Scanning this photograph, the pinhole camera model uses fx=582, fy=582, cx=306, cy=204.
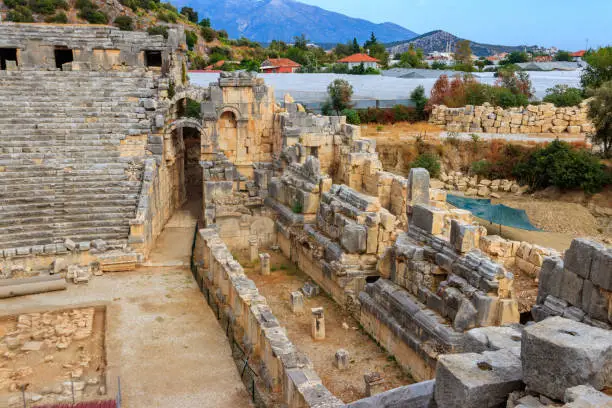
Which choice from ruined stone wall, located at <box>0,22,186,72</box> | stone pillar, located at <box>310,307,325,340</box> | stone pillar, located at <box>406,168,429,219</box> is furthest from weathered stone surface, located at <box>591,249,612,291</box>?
ruined stone wall, located at <box>0,22,186,72</box>

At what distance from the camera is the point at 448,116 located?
37219 millimetres

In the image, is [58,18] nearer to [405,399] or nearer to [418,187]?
[418,187]

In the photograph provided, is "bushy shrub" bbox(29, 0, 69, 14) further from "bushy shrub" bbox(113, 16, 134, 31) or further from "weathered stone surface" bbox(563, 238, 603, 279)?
"weathered stone surface" bbox(563, 238, 603, 279)

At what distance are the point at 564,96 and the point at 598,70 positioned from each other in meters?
4.84

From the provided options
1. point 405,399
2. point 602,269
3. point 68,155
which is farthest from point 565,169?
point 405,399

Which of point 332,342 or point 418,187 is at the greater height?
point 418,187

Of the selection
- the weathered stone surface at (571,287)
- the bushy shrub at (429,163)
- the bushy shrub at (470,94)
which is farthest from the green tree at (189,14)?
the weathered stone surface at (571,287)

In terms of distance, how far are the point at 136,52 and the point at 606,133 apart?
23.3 m

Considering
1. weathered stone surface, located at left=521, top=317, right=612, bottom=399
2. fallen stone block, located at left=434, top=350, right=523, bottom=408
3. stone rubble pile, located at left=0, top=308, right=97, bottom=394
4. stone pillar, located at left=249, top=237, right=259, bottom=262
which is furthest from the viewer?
stone pillar, located at left=249, top=237, right=259, bottom=262

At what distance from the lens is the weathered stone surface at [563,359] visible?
14.3 feet

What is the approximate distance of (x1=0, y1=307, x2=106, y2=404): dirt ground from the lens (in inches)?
351

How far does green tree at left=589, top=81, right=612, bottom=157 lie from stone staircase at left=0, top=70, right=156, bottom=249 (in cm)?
2230

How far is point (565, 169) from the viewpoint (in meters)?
28.5

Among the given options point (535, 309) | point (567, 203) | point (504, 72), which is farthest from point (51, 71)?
point (504, 72)
